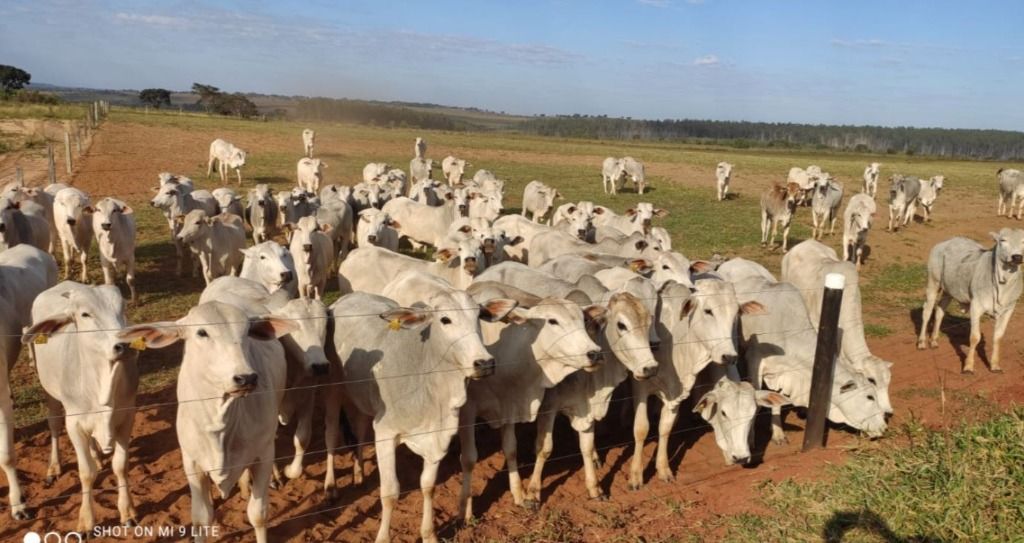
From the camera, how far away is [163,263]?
1661 centimetres

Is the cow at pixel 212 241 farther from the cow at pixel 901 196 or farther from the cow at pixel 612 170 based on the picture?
the cow at pixel 901 196

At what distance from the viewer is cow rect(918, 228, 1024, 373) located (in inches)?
429

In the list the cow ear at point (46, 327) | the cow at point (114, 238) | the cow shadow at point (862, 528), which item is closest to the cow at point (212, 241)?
the cow at point (114, 238)

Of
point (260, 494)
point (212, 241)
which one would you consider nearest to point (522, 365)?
point (260, 494)

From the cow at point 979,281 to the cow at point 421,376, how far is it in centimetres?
837

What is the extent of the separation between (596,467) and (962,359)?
714 cm

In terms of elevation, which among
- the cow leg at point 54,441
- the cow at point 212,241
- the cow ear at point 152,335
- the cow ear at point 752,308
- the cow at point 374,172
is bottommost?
the cow leg at point 54,441

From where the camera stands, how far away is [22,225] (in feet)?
42.3

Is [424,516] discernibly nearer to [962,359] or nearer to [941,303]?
[962,359]

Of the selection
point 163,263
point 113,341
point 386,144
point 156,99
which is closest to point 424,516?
point 113,341

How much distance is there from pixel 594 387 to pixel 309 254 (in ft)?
22.5

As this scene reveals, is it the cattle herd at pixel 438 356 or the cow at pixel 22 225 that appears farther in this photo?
the cow at pixel 22 225

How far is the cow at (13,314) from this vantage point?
262 inches

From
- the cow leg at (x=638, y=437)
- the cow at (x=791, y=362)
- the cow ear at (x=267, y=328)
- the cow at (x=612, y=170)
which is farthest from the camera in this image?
the cow at (x=612, y=170)
